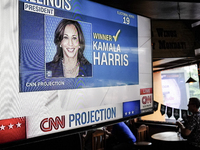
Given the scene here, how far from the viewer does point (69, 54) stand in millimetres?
1408

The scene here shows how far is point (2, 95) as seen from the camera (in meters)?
1.07

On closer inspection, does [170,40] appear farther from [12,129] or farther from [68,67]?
[12,129]

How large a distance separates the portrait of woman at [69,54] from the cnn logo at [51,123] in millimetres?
268


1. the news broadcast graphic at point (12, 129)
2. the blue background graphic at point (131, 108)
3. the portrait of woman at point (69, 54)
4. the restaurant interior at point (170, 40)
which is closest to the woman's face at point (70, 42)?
the portrait of woman at point (69, 54)

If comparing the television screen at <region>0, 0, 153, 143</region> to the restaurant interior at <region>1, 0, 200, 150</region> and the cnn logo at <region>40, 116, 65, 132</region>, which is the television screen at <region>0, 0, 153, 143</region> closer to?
the cnn logo at <region>40, 116, 65, 132</region>

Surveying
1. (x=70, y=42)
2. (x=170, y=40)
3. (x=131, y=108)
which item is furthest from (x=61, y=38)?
(x=170, y=40)

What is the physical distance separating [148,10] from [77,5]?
3.13 m

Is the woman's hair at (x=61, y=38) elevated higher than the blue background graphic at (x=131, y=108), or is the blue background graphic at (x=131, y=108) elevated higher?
the woman's hair at (x=61, y=38)

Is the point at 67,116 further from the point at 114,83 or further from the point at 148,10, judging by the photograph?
the point at 148,10

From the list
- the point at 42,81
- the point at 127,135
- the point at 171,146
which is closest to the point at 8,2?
the point at 42,81

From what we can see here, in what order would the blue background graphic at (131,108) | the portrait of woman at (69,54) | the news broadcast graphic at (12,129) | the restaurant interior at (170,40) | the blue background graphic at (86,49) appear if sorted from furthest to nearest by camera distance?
the restaurant interior at (170,40)
the blue background graphic at (131,108)
the portrait of woman at (69,54)
the blue background graphic at (86,49)
the news broadcast graphic at (12,129)

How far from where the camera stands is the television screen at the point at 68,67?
1119 millimetres

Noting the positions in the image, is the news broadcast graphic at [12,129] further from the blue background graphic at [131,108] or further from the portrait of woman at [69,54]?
the blue background graphic at [131,108]

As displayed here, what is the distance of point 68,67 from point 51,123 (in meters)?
0.37
